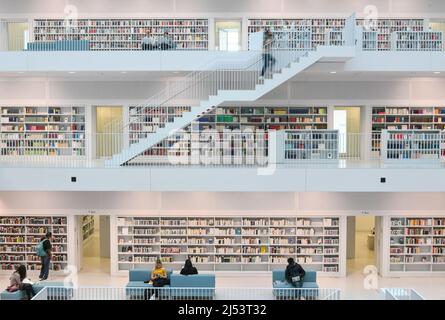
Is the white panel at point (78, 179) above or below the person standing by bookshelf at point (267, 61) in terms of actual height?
below

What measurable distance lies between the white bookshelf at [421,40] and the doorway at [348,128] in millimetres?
2799

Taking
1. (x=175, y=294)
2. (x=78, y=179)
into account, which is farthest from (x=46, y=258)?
(x=175, y=294)

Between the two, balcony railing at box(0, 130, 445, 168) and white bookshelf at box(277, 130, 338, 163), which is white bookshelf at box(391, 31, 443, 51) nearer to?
balcony railing at box(0, 130, 445, 168)

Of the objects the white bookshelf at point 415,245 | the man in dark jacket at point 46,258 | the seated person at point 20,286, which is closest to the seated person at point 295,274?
the white bookshelf at point 415,245

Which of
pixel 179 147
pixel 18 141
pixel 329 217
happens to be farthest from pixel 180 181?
pixel 18 141

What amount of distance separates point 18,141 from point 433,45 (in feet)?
34.8

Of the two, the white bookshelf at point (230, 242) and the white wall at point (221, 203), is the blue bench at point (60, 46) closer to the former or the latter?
the white wall at point (221, 203)

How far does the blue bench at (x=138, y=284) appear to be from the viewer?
11077mm

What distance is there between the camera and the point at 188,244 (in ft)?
46.7

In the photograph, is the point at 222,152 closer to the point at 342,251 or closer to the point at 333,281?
the point at 342,251

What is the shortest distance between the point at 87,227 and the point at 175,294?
5776 millimetres

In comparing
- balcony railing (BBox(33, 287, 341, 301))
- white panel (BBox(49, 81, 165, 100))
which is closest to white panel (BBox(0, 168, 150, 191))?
balcony railing (BBox(33, 287, 341, 301))

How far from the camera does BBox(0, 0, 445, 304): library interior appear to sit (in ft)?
40.2
